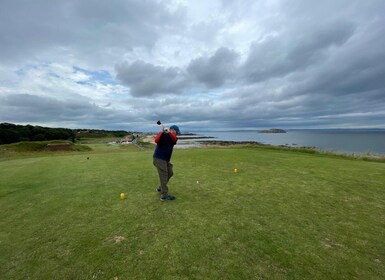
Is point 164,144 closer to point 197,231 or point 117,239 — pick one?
point 197,231

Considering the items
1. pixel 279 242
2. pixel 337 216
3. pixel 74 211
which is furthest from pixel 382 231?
pixel 74 211

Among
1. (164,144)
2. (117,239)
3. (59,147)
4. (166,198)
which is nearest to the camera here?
(117,239)

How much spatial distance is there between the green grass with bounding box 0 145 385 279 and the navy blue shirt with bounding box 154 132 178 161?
1157 millimetres

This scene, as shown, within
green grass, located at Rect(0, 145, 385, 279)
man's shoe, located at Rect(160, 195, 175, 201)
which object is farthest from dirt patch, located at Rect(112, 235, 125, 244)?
man's shoe, located at Rect(160, 195, 175, 201)

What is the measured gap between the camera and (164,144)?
6.27 m

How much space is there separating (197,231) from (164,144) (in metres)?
2.88

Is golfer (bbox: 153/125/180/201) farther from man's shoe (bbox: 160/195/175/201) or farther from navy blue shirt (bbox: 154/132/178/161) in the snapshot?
man's shoe (bbox: 160/195/175/201)

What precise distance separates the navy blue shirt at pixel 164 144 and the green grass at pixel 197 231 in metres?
1.16

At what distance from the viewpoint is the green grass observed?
3020 mm

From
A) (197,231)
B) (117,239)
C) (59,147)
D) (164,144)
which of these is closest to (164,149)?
(164,144)

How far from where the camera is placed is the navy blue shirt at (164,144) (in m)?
6.18

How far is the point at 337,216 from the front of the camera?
4.76 m

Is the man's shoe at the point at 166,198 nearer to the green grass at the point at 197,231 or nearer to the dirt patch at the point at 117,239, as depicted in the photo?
the green grass at the point at 197,231

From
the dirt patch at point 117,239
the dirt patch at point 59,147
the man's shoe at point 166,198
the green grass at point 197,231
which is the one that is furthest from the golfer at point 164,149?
the dirt patch at point 59,147
